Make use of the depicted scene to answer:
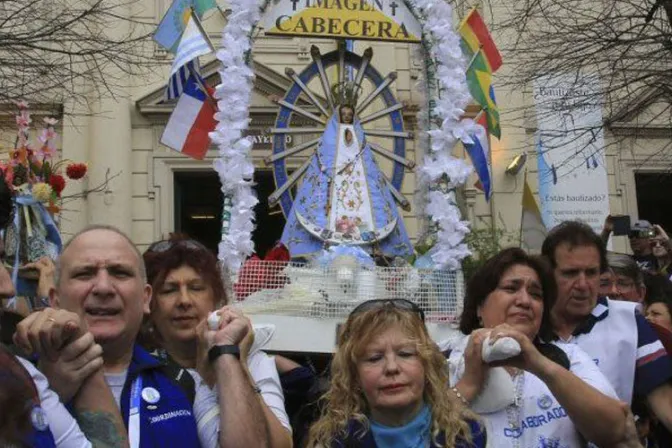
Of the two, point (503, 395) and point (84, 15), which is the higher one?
point (84, 15)

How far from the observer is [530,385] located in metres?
2.95

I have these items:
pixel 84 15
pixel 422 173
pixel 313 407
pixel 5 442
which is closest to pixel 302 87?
pixel 422 173

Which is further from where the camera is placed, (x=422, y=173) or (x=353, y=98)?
(x=353, y=98)

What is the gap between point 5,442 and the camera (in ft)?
5.78

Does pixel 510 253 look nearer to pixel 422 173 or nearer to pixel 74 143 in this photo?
pixel 422 173

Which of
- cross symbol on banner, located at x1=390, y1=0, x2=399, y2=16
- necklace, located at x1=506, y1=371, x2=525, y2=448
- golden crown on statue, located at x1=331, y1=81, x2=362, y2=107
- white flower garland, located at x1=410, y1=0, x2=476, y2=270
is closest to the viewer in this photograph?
necklace, located at x1=506, y1=371, x2=525, y2=448

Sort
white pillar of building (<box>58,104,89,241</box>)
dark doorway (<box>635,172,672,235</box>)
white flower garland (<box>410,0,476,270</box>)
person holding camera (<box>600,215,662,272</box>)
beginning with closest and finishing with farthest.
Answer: white flower garland (<box>410,0,476,270</box>) < person holding camera (<box>600,215,662,272</box>) < white pillar of building (<box>58,104,89,241</box>) < dark doorway (<box>635,172,672,235</box>)

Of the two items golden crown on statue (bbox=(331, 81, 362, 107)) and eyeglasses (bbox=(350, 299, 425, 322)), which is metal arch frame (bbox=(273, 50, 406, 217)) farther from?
eyeglasses (bbox=(350, 299, 425, 322))

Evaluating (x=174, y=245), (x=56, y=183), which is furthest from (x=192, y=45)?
(x=174, y=245)

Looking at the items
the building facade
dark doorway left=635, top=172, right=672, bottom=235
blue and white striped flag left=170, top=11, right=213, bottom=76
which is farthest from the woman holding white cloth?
dark doorway left=635, top=172, right=672, bottom=235

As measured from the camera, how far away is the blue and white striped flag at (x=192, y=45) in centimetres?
759

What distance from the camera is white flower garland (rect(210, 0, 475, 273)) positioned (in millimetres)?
6723

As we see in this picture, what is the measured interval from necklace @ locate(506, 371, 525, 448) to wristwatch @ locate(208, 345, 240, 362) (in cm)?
93

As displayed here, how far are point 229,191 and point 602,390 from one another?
14.5 feet
